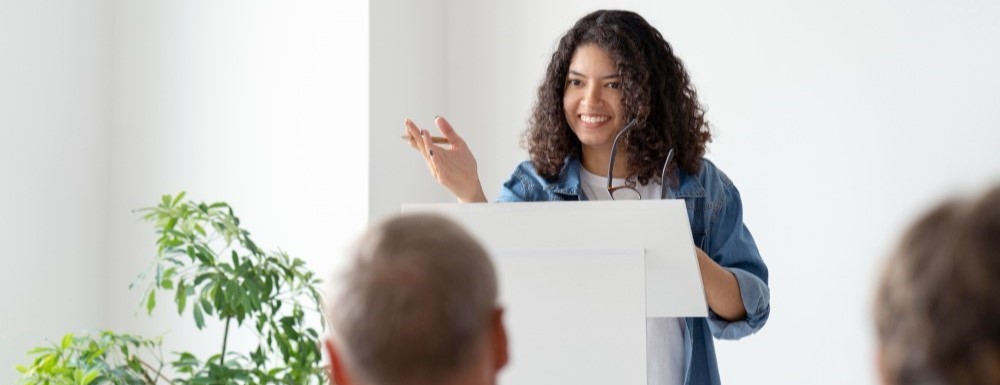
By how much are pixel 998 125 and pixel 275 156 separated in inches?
81.4

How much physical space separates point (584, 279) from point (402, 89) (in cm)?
212

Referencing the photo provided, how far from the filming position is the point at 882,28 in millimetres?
3365

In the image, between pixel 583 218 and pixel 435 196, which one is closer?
pixel 583 218

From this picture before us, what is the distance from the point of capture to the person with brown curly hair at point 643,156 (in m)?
2.15

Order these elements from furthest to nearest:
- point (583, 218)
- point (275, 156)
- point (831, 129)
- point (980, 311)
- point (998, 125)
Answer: point (275, 156) → point (831, 129) → point (998, 125) → point (583, 218) → point (980, 311)

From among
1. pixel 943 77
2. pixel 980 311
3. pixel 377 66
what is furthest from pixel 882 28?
pixel 980 311

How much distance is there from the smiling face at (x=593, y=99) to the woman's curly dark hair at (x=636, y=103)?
2 cm

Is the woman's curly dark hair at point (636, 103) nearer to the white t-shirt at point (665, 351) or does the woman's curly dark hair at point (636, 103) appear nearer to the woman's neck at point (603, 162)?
the woman's neck at point (603, 162)

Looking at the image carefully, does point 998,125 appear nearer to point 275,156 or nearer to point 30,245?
point 275,156

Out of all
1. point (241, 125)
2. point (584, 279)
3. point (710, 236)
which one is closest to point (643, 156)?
point (710, 236)

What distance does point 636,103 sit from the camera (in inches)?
90.0

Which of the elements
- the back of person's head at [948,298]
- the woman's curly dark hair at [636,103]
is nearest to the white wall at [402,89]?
the woman's curly dark hair at [636,103]

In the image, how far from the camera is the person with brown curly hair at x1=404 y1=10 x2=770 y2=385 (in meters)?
2.15

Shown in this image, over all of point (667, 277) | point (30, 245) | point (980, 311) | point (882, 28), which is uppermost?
point (882, 28)
